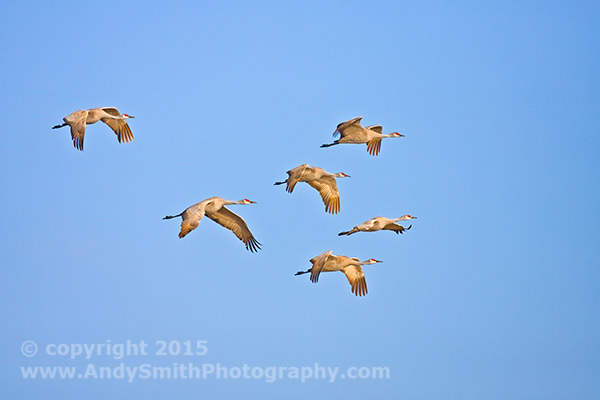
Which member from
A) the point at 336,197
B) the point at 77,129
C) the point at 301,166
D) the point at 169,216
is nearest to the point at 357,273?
the point at 336,197

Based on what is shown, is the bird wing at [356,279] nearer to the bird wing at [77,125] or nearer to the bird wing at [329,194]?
the bird wing at [329,194]

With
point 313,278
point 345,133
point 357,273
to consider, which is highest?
point 345,133

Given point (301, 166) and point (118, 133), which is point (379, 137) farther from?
point (118, 133)

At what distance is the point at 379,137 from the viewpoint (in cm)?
3419

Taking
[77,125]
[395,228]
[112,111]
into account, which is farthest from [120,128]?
[395,228]

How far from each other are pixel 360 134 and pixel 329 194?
2.30 m

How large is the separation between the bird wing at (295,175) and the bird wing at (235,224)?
1818 mm

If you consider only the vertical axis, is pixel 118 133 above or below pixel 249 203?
above

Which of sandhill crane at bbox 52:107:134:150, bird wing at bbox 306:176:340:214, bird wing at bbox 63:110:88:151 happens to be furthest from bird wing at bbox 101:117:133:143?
bird wing at bbox 306:176:340:214

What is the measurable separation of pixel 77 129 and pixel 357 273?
32.7 ft

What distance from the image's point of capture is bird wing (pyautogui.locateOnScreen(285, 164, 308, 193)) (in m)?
30.8

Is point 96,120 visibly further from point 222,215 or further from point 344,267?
point 344,267

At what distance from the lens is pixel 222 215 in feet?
103

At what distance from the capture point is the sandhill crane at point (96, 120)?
3005 cm
